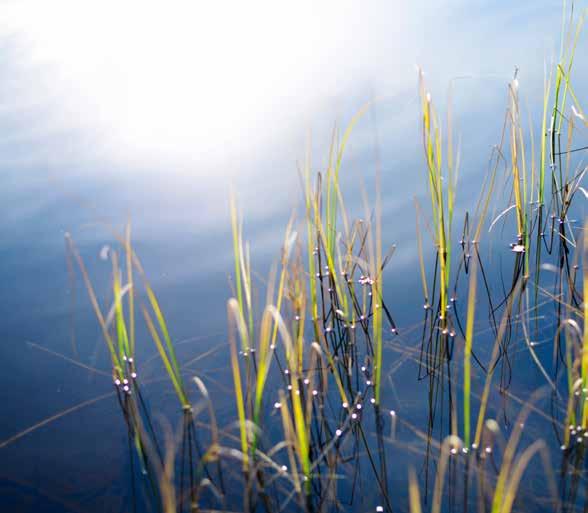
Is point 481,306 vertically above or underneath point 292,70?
underneath

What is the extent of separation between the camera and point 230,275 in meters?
2.36

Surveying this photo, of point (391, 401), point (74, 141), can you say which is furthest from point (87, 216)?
point (391, 401)

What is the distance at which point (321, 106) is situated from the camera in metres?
3.17

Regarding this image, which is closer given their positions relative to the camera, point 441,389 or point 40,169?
point 441,389

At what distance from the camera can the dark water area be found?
5.21 ft

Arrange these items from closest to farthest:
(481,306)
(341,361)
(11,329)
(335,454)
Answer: (335,454) < (341,361) < (481,306) < (11,329)

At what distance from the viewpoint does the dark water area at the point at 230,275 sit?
159cm

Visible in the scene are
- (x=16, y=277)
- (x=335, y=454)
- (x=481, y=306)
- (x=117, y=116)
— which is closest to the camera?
(x=335, y=454)

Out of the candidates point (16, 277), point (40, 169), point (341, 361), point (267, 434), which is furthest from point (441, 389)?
point (40, 169)

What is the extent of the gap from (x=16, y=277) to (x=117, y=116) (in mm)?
1135

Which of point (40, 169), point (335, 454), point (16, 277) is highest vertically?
point (40, 169)

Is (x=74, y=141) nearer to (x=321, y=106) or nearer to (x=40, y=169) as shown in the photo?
(x=40, y=169)

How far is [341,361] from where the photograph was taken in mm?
1876

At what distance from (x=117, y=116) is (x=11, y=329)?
1.44m
